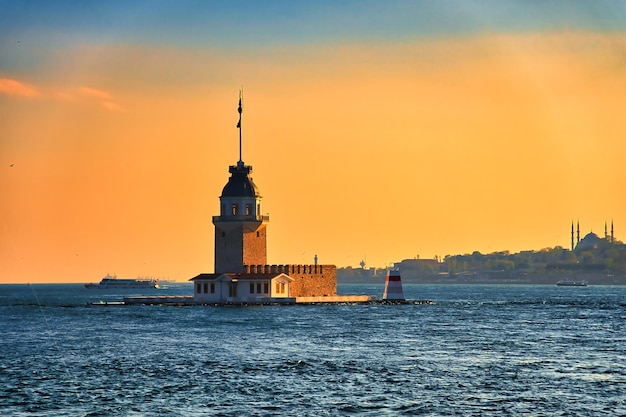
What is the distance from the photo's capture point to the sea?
1889 inches

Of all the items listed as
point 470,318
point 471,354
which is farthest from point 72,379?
point 470,318

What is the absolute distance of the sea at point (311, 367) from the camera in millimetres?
47969

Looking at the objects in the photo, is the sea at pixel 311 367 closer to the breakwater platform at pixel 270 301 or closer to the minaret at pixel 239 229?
the breakwater platform at pixel 270 301

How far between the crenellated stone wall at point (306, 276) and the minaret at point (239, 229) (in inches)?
64.9

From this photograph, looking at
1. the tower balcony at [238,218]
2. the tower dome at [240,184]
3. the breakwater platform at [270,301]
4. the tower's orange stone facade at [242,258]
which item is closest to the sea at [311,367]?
the breakwater platform at [270,301]

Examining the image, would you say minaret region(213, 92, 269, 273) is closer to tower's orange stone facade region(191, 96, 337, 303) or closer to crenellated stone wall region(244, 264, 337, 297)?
tower's orange stone facade region(191, 96, 337, 303)

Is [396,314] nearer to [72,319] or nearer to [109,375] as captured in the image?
[72,319]

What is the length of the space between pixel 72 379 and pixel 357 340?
26.7 meters

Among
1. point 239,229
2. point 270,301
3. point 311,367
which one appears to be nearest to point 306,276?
point 270,301

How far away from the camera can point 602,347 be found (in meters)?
73.4

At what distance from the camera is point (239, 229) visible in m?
127

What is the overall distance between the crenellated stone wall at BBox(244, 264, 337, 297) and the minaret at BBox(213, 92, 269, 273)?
1.65 m

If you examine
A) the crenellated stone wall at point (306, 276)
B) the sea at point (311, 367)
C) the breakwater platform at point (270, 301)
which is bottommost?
the sea at point (311, 367)

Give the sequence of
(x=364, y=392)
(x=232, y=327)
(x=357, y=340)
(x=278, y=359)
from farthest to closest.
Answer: (x=232, y=327)
(x=357, y=340)
(x=278, y=359)
(x=364, y=392)
